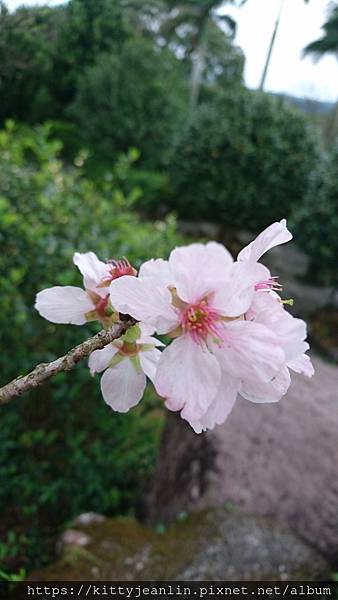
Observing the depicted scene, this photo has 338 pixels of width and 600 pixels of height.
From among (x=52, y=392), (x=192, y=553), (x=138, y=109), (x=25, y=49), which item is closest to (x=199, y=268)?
(x=192, y=553)

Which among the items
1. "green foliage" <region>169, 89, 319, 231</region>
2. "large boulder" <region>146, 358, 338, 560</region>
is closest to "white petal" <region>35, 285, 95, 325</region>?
"large boulder" <region>146, 358, 338, 560</region>

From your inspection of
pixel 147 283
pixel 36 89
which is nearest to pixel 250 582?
pixel 147 283

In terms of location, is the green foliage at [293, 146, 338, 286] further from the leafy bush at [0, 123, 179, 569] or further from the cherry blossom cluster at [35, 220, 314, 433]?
the cherry blossom cluster at [35, 220, 314, 433]

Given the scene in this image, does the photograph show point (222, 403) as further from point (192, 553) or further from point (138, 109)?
point (138, 109)

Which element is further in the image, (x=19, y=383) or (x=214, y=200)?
(x=214, y=200)

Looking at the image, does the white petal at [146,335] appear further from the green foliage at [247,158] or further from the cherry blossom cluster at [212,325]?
the green foliage at [247,158]

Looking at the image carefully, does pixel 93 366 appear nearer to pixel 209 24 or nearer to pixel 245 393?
pixel 245 393
